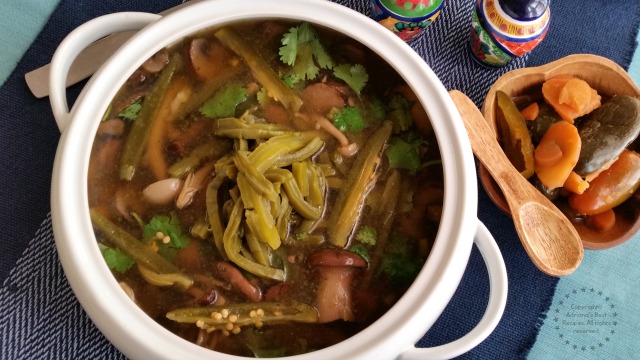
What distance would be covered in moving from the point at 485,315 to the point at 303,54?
593 millimetres

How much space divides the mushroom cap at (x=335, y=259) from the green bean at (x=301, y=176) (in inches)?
4.4

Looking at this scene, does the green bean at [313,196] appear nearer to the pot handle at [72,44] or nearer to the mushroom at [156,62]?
the mushroom at [156,62]

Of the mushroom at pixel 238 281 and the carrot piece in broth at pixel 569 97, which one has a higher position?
the mushroom at pixel 238 281

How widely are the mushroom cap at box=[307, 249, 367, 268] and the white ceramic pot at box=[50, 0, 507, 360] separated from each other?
0.37ft

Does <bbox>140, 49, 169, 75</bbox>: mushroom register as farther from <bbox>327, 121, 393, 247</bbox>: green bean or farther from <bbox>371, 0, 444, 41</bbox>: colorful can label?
<bbox>371, 0, 444, 41</bbox>: colorful can label

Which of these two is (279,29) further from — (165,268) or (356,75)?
(165,268)

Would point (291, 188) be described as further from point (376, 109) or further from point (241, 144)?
point (376, 109)

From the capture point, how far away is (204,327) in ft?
3.52

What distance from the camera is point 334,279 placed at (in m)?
1.13

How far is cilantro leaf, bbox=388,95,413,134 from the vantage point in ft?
3.92

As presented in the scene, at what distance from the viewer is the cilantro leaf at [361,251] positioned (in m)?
1.14

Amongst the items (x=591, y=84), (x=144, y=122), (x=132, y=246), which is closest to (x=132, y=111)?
(x=144, y=122)

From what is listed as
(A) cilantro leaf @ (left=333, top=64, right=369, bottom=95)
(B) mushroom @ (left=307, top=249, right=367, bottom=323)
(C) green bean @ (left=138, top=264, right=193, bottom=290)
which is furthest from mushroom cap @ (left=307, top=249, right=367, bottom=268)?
(A) cilantro leaf @ (left=333, top=64, right=369, bottom=95)

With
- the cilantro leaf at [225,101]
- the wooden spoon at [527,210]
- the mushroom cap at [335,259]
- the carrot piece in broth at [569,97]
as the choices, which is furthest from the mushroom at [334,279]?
the carrot piece in broth at [569,97]
